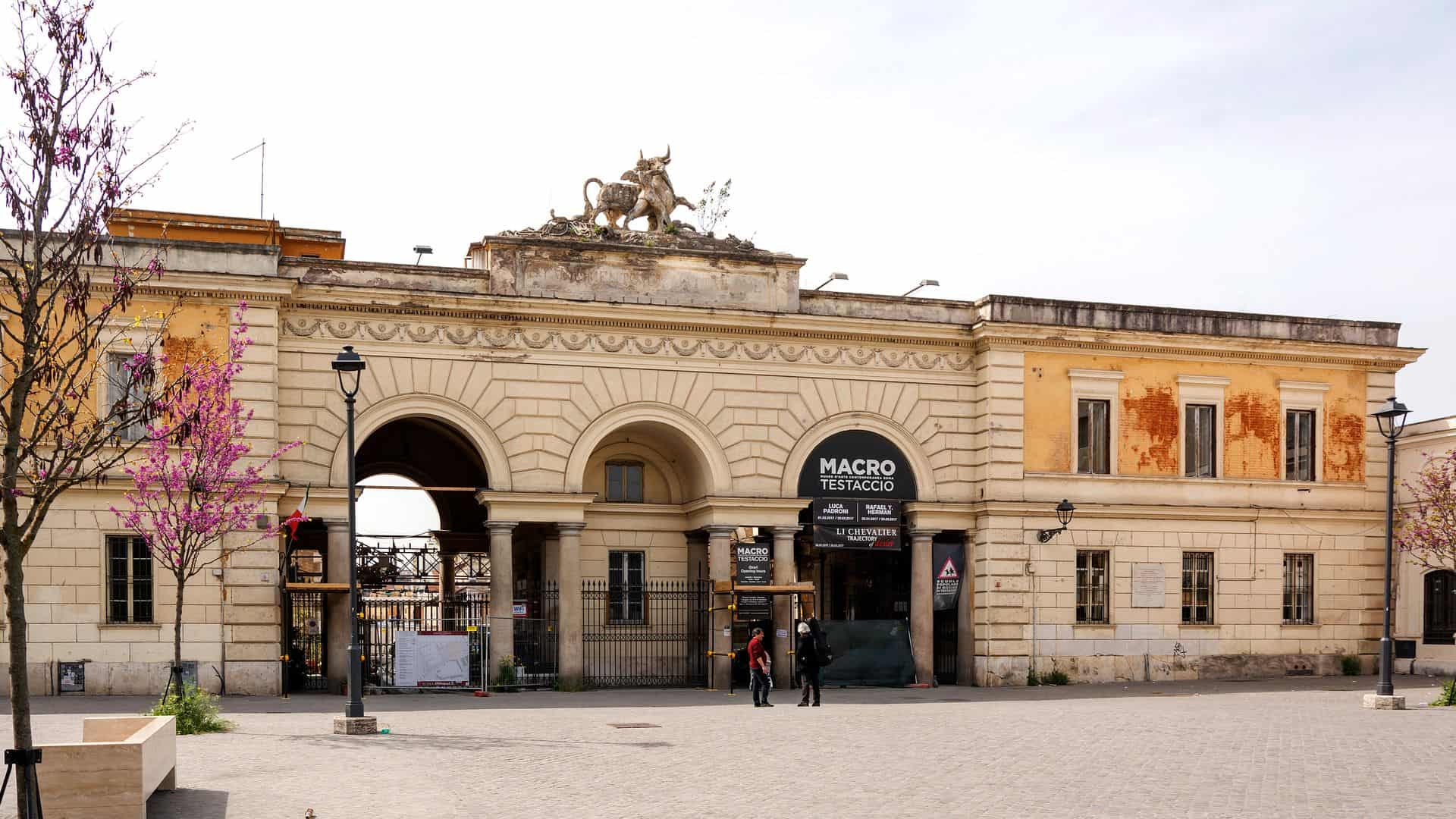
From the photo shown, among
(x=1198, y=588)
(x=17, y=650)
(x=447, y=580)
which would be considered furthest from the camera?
(x=447, y=580)

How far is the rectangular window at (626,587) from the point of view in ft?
100

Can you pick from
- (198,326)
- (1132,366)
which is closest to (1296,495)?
(1132,366)

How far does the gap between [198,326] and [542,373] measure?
6.06 metres

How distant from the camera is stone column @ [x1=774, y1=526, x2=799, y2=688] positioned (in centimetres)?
2902

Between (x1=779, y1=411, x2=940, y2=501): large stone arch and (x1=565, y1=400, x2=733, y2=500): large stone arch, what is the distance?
4.12 ft

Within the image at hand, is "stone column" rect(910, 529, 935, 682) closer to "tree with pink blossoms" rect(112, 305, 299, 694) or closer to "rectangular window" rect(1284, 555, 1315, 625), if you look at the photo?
"rectangular window" rect(1284, 555, 1315, 625)

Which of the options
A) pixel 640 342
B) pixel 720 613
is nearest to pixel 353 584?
pixel 640 342

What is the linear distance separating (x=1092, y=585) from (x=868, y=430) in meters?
5.65

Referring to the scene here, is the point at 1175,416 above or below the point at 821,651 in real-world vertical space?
above

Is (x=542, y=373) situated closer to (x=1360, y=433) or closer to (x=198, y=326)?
(x=198, y=326)

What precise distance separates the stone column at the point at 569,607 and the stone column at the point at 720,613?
2.53 m

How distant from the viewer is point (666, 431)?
96.8ft

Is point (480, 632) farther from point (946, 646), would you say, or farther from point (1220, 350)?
point (1220, 350)

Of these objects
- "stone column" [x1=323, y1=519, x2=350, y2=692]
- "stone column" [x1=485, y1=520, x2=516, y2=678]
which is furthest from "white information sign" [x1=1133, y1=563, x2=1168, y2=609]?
"stone column" [x1=323, y1=519, x2=350, y2=692]
